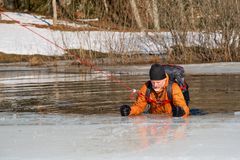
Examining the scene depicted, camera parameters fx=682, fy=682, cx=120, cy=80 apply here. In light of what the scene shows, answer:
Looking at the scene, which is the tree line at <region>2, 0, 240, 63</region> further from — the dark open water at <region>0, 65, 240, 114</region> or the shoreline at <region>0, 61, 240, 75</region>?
the dark open water at <region>0, 65, 240, 114</region>

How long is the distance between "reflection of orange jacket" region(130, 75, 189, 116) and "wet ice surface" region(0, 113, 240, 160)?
30 cm

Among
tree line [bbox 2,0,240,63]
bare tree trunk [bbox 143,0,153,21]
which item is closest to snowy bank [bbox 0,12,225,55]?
tree line [bbox 2,0,240,63]

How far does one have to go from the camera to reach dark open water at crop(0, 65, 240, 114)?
13.7 metres

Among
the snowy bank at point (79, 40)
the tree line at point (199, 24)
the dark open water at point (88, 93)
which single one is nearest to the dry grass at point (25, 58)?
the snowy bank at point (79, 40)

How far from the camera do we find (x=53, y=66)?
29.5 m

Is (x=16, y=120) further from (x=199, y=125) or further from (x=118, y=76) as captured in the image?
(x=118, y=76)

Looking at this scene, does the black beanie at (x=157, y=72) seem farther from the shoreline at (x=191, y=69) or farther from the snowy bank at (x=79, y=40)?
the snowy bank at (x=79, y=40)

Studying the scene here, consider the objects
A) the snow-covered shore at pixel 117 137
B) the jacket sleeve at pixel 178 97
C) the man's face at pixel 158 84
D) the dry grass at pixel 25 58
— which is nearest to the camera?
the snow-covered shore at pixel 117 137

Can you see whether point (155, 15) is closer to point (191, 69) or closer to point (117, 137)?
point (191, 69)

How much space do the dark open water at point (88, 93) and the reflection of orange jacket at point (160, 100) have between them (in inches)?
66.2

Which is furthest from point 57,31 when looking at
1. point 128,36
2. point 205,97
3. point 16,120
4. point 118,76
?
point 16,120

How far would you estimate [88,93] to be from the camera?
55.0 ft

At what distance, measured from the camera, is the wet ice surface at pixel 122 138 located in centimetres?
740

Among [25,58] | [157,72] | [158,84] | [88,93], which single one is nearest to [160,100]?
[158,84]
